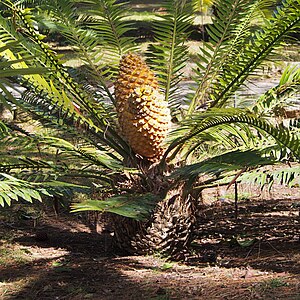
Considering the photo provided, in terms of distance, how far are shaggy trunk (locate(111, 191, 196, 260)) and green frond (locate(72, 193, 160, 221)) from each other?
154mm

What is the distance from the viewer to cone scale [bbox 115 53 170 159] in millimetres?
4133

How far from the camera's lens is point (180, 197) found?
431 centimetres

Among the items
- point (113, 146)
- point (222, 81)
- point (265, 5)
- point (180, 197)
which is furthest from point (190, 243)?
point (265, 5)

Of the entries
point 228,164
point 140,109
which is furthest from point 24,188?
point 228,164

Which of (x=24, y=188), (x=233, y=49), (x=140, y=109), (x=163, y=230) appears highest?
(x=233, y=49)

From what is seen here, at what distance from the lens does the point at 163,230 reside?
4293mm

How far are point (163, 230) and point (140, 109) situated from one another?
2.62 ft

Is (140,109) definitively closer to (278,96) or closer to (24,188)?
(24,188)

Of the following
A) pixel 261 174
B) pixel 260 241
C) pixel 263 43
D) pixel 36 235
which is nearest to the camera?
pixel 261 174

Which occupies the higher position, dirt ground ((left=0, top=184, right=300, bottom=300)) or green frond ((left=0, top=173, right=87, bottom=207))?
green frond ((left=0, top=173, right=87, bottom=207))

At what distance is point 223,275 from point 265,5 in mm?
2003

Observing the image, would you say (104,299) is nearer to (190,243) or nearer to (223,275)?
(223,275)

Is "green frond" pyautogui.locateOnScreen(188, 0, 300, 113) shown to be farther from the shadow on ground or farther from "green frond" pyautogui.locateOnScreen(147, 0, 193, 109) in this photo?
the shadow on ground

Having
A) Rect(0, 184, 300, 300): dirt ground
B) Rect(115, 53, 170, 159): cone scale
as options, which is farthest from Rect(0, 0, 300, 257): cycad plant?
Rect(0, 184, 300, 300): dirt ground
